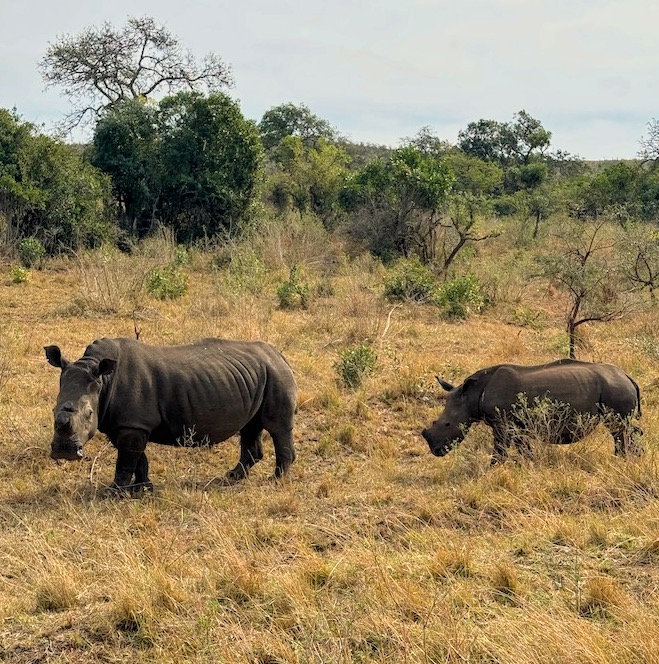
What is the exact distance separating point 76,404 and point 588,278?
382 inches

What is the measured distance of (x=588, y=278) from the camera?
12719 mm

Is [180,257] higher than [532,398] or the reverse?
higher

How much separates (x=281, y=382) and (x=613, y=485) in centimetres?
330

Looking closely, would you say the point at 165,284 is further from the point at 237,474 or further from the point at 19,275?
Answer: the point at 237,474

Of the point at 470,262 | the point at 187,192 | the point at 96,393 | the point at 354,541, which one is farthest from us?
the point at 187,192

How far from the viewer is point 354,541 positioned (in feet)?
17.0

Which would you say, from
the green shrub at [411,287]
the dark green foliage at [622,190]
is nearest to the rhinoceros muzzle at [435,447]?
the green shrub at [411,287]

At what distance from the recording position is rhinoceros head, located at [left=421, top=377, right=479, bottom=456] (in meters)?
7.62

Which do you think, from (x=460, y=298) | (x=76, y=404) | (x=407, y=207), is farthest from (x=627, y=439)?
(x=407, y=207)

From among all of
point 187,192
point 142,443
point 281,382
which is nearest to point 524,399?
point 281,382

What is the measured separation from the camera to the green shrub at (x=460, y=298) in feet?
50.4

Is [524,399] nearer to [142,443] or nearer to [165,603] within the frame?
[142,443]

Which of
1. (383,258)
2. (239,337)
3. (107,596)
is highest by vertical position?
(383,258)

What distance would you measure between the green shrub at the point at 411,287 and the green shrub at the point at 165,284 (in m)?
4.85
